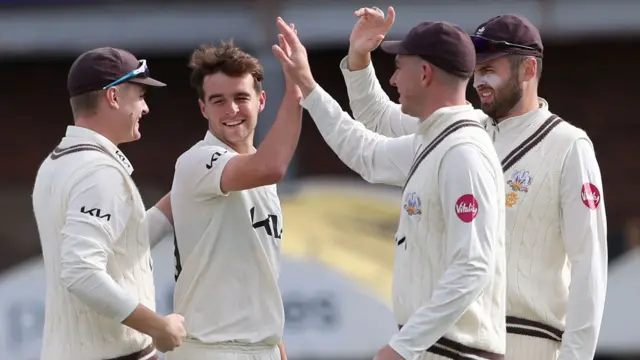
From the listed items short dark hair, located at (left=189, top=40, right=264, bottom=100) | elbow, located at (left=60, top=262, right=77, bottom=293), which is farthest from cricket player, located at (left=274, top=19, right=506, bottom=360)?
elbow, located at (left=60, top=262, right=77, bottom=293)

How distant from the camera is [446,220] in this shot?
168 inches

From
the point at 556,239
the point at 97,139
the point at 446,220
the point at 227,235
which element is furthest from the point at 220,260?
the point at 556,239

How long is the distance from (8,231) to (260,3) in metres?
3.08

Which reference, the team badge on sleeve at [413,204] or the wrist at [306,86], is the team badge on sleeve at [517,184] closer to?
the team badge on sleeve at [413,204]

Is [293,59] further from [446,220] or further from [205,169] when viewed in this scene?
[446,220]

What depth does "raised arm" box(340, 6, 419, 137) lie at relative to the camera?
5.26m

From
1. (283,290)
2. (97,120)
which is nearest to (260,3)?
(283,290)

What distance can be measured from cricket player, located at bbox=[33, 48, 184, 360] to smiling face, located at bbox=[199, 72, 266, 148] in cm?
24

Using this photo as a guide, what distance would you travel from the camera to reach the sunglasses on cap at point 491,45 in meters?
4.98

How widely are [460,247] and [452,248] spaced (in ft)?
0.13

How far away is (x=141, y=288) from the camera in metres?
4.81

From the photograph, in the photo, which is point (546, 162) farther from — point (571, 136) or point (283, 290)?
point (283, 290)

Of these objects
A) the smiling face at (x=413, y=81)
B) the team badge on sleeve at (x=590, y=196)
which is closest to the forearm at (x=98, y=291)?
A: the smiling face at (x=413, y=81)

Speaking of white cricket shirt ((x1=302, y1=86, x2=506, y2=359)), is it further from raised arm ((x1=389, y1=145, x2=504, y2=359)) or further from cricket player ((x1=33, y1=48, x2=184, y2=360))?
cricket player ((x1=33, y1=48, x2=184, y2=360))
